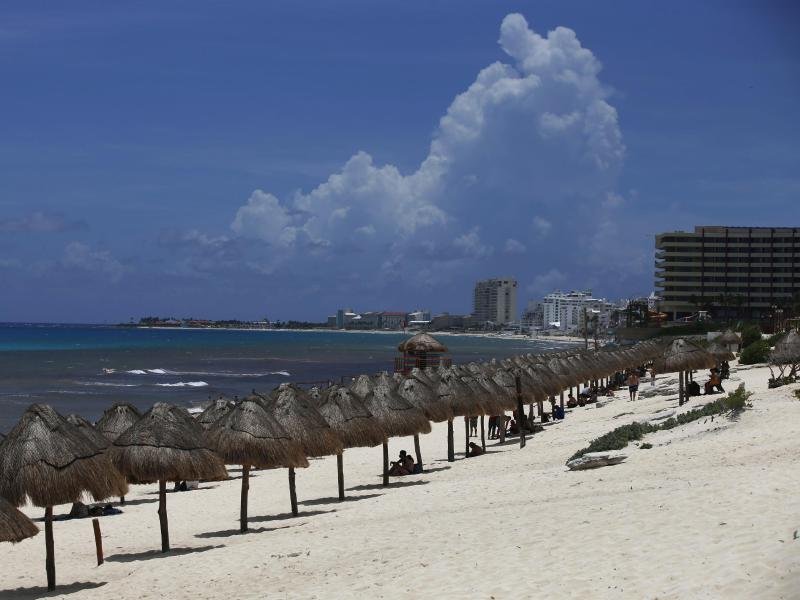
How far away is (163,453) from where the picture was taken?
589 inches

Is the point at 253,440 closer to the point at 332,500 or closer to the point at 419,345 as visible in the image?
the point at 332,500

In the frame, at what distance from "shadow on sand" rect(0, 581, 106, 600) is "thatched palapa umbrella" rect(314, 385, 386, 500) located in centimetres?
709

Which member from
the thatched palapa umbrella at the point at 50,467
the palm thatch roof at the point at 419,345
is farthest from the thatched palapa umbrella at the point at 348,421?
the palm thatch roof at the point at 419,345

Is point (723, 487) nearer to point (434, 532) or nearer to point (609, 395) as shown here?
point (434, 532)

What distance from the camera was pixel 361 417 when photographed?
2070cm

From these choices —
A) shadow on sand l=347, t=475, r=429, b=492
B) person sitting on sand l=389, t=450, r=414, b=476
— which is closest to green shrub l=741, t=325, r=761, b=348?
person sitting on sand l=389, t=450, r=414, b=476

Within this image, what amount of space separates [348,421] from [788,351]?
54.7 ft

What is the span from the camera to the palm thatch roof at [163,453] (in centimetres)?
1484

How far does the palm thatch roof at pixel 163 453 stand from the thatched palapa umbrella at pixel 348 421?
197 inches

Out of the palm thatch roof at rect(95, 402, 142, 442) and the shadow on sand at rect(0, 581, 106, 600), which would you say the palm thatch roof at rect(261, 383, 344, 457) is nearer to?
the palm thatch roof at rect(95, 402, 142, 442)

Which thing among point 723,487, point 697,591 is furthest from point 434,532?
point 697,591

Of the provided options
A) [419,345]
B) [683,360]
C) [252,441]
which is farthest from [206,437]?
[419,345]

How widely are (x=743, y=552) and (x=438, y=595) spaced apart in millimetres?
3131

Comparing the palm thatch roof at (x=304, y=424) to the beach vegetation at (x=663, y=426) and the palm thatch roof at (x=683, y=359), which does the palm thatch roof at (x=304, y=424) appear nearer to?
the beach vegetation at (x=663, y=426)
